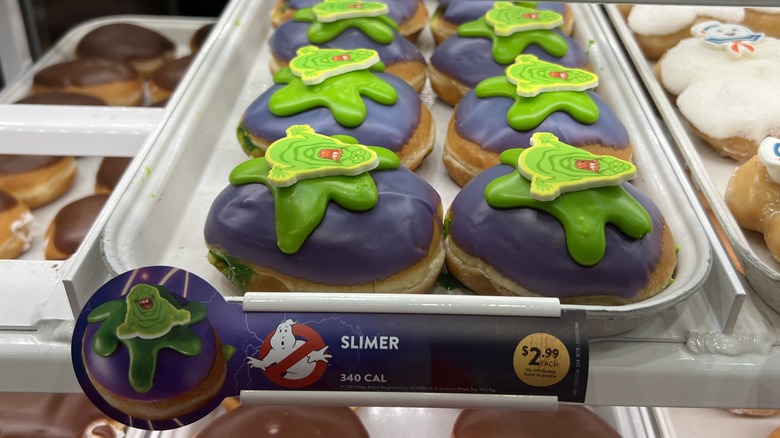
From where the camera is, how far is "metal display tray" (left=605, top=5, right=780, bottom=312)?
0.92m

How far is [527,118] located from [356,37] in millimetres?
453

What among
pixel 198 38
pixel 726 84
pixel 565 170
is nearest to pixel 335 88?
pixel 565 170

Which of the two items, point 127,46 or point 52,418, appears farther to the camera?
point 127,46

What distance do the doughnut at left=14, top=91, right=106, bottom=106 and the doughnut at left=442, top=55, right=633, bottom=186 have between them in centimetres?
115

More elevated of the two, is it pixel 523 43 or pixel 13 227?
pixel 523 43

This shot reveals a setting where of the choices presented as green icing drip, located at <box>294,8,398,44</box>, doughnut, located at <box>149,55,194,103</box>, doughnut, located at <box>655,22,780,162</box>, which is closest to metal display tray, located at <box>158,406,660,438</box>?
doughnut, located at <box>655,22,780,162</box>

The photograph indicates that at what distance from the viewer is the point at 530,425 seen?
4.07 ft

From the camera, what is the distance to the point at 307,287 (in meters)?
0.93

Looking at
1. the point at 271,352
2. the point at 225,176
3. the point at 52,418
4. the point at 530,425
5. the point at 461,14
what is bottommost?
the point at 52,418

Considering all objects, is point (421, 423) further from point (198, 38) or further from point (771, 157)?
point (198, 38)

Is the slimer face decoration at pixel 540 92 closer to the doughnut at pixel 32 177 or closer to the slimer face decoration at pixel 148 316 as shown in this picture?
the slimer face decoration at pixel 148 316

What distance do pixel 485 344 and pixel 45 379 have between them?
50 cm

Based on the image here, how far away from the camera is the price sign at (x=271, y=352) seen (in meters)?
0.70

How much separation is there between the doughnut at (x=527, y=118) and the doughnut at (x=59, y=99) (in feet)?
3.76
